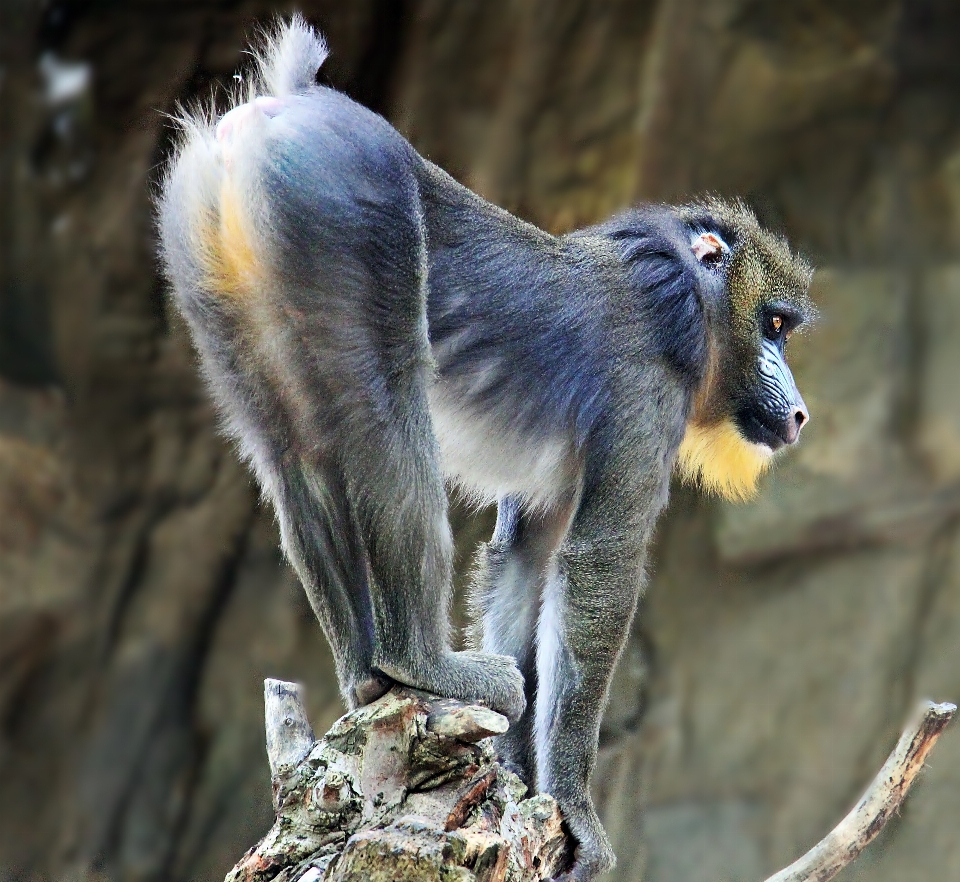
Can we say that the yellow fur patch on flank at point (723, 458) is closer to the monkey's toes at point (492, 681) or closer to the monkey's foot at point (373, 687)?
the monkey's toes at point (492, 681)

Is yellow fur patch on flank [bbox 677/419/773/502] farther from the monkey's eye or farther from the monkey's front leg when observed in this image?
the monkey's front leg

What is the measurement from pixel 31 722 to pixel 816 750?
4.41m

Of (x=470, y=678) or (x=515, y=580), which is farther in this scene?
(x=515, y=580)

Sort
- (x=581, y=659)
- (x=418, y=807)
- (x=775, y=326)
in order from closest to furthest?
(x=418, y=807) → (x=581, y=659) → (x=775, y=326)

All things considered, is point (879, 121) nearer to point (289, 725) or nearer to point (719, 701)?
point (719, 701)

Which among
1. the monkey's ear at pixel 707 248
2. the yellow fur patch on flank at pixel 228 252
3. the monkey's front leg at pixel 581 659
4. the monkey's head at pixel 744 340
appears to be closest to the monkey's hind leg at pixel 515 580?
the monkey's front leg at pixel 581 659

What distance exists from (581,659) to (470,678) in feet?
1.77

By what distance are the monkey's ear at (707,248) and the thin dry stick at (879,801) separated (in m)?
1.69

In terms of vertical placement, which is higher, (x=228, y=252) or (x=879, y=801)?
(x=228, y=252)

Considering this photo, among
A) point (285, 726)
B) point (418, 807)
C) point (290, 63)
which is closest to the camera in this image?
point (418, 807)

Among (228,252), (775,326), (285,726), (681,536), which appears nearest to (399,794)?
(285,726)

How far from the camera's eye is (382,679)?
3244 mm

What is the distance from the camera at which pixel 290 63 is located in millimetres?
3238

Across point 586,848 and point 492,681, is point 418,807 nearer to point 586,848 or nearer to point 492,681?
point 492,681
